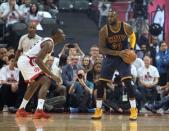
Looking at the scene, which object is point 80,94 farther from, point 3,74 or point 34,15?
point 34,15

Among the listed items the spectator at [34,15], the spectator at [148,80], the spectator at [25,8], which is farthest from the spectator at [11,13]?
the spectator at [148,80]

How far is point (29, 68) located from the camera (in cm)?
1085

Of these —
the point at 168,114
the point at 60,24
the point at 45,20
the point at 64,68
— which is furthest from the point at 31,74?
the point at 60,24

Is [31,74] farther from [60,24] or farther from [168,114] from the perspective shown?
[60,24]

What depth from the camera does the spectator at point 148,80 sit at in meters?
13.9

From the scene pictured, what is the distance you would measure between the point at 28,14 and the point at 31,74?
19.7 ft

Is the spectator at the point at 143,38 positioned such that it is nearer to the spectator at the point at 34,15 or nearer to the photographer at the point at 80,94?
the spectator at the point at 34,15

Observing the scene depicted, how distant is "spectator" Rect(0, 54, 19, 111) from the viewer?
13.0 meters

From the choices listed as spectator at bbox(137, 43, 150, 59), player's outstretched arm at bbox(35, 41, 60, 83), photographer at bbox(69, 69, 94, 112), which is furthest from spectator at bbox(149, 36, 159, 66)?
player's outstretched arm at bbox(35, 41, 60, 83)

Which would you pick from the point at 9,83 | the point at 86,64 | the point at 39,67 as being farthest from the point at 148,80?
the point at 39,67

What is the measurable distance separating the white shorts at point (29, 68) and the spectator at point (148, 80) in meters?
3.83

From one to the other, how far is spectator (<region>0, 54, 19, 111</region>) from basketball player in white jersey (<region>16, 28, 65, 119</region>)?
6.94ft

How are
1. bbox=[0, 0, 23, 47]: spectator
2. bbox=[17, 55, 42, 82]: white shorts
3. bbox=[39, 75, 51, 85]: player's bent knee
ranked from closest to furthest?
bbox=[39, 75, 51, 85]: player's bent knee
bbox=[17, 55, 42, 82]: white shorts
bbox=[0, 0, 23, 47]: spectator

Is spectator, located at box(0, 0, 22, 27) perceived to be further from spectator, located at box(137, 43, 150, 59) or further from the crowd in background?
spectator, located at box(137, 43, 150, 59)
